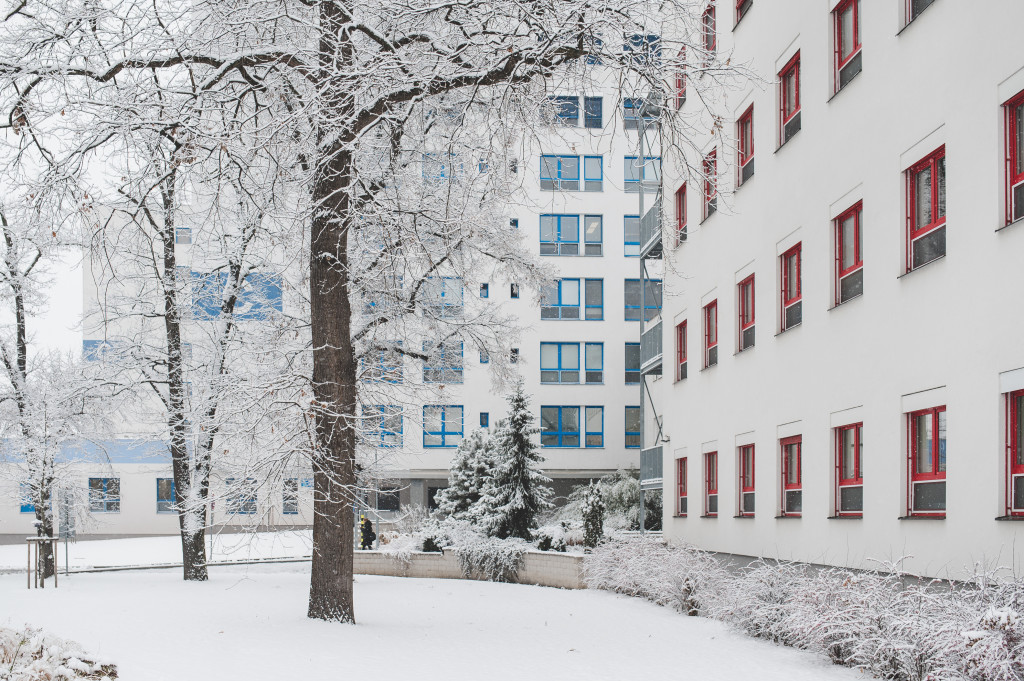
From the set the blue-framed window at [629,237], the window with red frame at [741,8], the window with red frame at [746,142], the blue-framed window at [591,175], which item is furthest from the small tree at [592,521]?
the blue-framed window at [591,175]

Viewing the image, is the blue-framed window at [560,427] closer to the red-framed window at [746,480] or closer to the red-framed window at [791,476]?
the red-framed window at [746,480]

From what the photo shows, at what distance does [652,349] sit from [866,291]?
581 inches

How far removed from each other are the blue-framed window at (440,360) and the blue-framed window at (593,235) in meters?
26.6

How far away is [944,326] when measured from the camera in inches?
483

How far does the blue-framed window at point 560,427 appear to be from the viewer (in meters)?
47.8

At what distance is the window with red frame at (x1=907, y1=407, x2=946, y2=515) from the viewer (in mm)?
12562

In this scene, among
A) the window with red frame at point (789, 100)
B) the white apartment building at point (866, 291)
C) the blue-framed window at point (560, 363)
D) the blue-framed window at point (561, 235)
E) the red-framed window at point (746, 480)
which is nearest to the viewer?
the white apartment building at point (866, 291)

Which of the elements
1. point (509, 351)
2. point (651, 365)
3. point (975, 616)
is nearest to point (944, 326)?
point (975, 616)

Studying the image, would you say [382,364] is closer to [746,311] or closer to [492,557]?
[746,311]

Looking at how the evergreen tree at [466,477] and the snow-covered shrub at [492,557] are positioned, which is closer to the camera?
the snow-covered shrub at [492,557]

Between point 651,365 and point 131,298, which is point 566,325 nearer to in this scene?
point 651,365

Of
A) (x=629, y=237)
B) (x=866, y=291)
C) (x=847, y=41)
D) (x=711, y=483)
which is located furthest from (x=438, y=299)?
(x=629, y=237)

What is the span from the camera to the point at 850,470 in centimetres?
1555

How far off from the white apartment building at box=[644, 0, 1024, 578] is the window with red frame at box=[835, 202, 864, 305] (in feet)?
0.12
